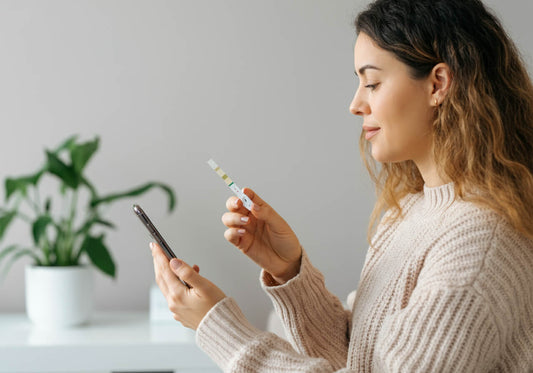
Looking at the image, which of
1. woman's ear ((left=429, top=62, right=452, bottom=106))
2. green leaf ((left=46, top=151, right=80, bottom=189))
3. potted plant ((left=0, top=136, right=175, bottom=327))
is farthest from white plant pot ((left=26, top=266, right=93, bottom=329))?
woman's ear ((left=429, top=62, right=452, bottom=106))

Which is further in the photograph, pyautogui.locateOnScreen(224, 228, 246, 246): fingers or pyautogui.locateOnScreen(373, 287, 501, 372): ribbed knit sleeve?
pyautogui.locateOnScreen(224, 228, 246, 246): fingers

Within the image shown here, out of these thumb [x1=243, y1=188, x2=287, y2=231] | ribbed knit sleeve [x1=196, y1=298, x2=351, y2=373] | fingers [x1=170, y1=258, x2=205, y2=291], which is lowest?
ribbed knit sleeve [x1=196, y1=298, x2=351, y2=373]

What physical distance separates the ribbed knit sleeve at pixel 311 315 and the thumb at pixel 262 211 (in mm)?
104

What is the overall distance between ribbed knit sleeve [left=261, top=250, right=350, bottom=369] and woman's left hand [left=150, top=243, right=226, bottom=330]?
0.15 meters

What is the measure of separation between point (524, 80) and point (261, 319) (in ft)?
3.86

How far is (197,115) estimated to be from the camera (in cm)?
180

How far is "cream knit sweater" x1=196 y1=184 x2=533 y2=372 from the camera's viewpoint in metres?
0.72

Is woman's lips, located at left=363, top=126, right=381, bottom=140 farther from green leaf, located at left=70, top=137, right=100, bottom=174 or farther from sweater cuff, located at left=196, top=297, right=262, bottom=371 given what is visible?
green leaf, located at left=70, top=137, right=100, bottom=174

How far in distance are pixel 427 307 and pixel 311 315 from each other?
1.08 feet

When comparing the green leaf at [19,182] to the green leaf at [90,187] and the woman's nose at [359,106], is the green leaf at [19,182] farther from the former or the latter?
the woman's nose at [359,106]

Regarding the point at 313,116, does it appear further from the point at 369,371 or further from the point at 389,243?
the point at 369,371

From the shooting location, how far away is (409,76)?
854 mm

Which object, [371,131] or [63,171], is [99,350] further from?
[371,131]

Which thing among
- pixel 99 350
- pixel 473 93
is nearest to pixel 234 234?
pixel 473 93
